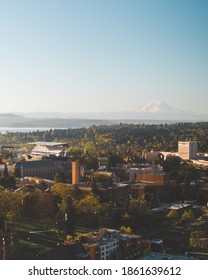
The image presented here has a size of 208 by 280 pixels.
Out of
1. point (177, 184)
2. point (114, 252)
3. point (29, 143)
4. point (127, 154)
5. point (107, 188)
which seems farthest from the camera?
point (29, 143)

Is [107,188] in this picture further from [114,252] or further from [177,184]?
[114,252]

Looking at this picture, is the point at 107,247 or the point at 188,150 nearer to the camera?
the point at 107,247

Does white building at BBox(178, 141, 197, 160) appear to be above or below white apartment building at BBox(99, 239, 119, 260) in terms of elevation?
above

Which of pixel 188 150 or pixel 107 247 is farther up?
pixel 188 150

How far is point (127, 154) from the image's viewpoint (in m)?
17.6

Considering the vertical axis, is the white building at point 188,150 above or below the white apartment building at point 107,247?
above

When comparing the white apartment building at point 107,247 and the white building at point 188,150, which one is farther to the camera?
the white building at point 188,150

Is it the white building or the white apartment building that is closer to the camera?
the white apartment building
